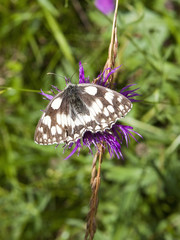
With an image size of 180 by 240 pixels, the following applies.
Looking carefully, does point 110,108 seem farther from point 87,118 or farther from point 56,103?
point 56,103

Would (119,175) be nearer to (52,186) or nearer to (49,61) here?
(52,186)

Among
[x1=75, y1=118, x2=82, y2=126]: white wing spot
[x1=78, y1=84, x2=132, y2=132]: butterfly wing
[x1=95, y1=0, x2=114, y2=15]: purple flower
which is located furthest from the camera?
[x1=95, y1=0, x2=114, y2=15]: purple flower

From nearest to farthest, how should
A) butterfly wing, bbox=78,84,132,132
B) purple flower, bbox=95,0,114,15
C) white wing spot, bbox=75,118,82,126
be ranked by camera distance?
butterfly wing, bbox=78,84,132,132 < white wing spot, bbox=75,118,82,126 < purple flower, bbox=95,0,114,15

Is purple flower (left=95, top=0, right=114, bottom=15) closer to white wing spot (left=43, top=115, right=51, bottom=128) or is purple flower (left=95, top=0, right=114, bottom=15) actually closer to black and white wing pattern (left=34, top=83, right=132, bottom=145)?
black and white wing pattern (left=34, top=83, right=132, bottom=145)

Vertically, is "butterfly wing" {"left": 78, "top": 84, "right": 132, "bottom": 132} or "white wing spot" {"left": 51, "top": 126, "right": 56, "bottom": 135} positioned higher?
"butterfly wing" {"left": 78, "top": 84, "right": 132, "bottom": 132}

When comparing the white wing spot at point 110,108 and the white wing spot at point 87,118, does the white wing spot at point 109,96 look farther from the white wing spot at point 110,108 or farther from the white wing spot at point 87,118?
the white wing spot at point 87,118

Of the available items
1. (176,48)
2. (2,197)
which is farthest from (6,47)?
(176,48)

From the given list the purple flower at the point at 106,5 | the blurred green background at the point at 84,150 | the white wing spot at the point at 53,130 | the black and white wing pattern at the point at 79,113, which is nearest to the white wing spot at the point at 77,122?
the black and white wing pattern at the point at 79,113

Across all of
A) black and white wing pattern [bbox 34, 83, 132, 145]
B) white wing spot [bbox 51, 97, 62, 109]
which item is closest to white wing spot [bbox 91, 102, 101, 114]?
black and white wing pattern [bbox 34, 83, 132, 145]
